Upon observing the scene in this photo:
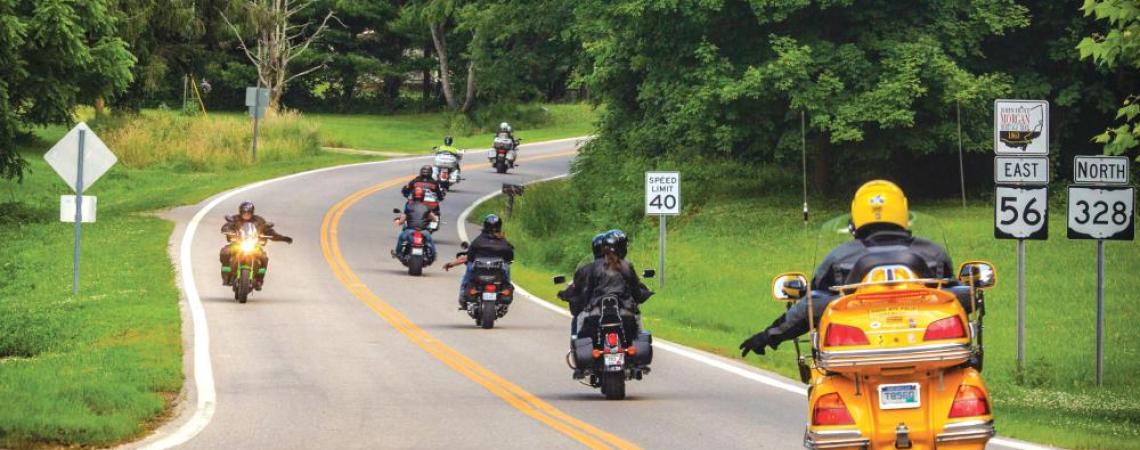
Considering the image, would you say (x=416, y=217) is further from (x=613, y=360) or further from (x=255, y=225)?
(x=613, y=360)

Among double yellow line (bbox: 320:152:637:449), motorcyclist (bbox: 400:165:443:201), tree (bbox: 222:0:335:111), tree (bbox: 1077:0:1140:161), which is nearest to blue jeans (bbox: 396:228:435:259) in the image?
motorcyclist (bbox: 400:165:443:201)

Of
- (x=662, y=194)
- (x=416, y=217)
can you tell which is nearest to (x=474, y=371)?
(x=662, y=194)

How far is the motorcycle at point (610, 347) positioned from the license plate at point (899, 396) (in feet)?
26.8

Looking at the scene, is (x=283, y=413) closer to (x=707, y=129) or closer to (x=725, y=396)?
(x=725, y=396)

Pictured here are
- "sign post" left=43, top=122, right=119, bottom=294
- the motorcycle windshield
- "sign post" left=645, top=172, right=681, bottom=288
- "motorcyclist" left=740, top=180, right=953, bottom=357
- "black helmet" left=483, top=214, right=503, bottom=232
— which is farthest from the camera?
"sign post" left=645, top=172, right=681, bottom=288

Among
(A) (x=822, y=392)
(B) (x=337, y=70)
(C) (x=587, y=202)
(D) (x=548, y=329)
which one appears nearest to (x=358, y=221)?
(C) (x=587, y=202)

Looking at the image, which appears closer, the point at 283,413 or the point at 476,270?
the point at 283,413

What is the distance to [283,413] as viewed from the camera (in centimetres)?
1541

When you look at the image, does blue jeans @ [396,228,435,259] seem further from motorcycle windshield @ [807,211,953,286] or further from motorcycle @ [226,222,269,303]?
motorcycle windshield @ [807,211,953,286]

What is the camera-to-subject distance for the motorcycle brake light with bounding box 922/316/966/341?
323 inches

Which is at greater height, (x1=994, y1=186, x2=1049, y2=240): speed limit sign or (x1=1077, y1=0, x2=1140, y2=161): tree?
(x1=1077, y1=0, x2=1140, y2=161): tree

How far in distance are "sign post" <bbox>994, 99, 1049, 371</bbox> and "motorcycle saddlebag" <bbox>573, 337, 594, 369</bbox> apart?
216 inches

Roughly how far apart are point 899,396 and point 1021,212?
1198 centimetres

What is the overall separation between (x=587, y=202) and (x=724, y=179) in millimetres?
3630
